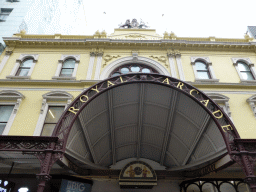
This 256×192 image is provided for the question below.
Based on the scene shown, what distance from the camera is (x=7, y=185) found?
771cm

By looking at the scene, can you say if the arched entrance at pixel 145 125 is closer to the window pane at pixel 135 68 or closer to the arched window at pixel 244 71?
the window pane at pixel 135 68

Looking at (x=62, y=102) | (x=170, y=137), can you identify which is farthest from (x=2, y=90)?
(x=170, y=137)

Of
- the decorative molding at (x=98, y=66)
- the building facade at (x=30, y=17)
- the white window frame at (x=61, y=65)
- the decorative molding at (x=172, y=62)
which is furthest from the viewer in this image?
the building facade at (x=30, y=17)

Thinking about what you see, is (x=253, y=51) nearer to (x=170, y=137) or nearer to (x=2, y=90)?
(x=170, y=137)

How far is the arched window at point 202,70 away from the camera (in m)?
12.1

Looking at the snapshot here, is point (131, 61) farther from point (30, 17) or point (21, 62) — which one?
point (30, 17)

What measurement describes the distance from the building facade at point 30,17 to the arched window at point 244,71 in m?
18.2

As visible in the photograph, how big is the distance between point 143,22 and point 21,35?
1140 cm

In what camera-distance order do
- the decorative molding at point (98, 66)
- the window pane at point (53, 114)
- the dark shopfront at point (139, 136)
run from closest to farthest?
the dark shopfront at point (139, 136) < the window pane at point (53, 114) < the decorative molding at point (98, 66)

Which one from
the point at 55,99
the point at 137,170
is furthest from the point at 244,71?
the point at 55,99

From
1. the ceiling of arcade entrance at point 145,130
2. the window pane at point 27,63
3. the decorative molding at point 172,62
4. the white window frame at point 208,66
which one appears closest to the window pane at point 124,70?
the decorative molding at point 172,62

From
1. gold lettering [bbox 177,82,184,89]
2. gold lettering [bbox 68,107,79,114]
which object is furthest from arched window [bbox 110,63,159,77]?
gold lettering [bbox 68,107,79,114]

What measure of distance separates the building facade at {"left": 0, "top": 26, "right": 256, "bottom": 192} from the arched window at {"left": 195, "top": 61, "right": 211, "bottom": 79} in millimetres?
74

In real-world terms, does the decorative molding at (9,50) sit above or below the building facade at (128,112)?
above
